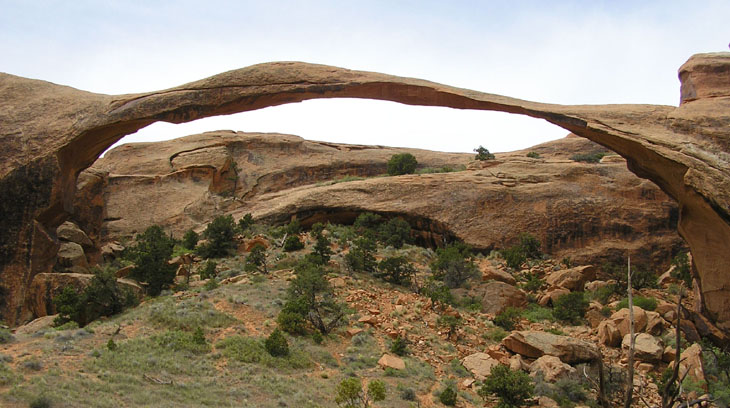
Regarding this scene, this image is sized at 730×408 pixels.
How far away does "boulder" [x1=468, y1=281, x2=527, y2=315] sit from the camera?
680 inches

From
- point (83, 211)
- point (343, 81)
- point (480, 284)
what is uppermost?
point (343, 81)

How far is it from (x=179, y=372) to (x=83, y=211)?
14523 mm

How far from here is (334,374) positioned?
12023 mm

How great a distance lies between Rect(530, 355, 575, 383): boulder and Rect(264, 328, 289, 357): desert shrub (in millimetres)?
5175

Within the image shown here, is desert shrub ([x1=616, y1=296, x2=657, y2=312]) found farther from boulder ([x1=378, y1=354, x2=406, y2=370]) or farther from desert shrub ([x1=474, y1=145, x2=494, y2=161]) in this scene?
desert shrub ([x1=474, y1=145, x2=494, y2=161])

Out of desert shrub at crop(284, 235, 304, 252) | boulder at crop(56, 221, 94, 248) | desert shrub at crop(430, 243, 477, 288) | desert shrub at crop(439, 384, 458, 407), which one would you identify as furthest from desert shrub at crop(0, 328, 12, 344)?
desert shrub at crop(430, 243, 477, 288)

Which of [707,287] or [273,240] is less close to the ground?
[707,287]

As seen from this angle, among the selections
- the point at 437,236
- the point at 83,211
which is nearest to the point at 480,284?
the point at 437,236

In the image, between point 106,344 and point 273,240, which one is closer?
point 106,344

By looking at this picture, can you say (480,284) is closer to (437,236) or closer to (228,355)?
(437,236)

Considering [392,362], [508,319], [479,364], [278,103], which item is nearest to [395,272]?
[508,319]

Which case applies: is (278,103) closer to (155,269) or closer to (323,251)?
(155,269)

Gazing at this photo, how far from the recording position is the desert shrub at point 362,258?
61.8ft

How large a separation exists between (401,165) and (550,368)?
24.4 m
